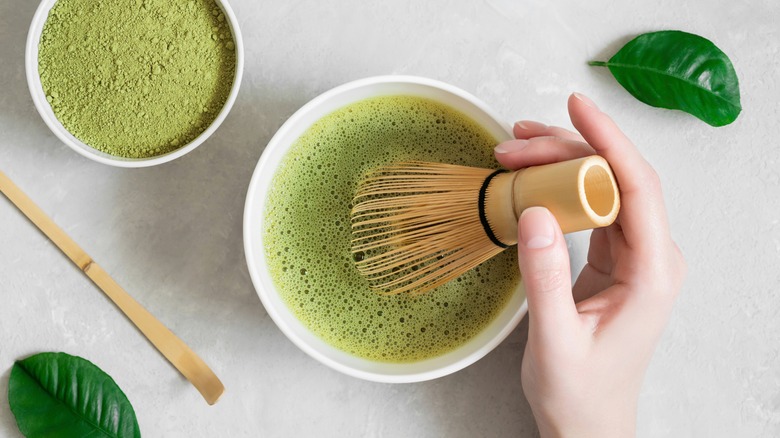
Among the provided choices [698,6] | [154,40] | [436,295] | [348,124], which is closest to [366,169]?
[348,124]

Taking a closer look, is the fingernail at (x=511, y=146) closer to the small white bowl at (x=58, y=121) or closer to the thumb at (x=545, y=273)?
the thumb at (x=545, y=273)

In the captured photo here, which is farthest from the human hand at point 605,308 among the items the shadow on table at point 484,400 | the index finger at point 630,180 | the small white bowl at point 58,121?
the small white bowl at point 58,121

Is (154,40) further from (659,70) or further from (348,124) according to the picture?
(659,70)

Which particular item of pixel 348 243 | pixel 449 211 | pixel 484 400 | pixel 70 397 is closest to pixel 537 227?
pixel 449 211

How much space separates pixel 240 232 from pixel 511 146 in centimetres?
35

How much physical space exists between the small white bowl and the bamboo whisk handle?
324 mm

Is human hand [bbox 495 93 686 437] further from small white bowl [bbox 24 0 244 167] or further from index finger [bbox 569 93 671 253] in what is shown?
small white bowl [bbox 24 0 244 167]

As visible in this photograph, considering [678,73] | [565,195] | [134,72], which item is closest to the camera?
[565,195]

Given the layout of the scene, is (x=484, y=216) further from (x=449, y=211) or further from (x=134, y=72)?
(x=134, y=72)

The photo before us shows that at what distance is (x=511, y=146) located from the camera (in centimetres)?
71

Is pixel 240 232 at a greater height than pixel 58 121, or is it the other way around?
pixel 58 121

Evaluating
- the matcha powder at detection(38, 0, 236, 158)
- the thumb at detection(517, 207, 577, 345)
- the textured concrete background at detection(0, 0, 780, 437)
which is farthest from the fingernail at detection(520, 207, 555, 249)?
the matcha powder at detection(38, 0, 236, 158)

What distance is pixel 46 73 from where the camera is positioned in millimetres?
769

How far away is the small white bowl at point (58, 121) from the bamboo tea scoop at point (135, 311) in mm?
132
